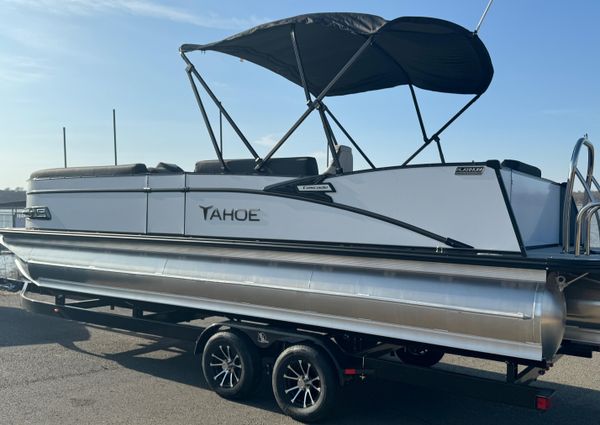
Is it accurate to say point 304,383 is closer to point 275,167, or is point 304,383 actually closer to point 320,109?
point 275,167

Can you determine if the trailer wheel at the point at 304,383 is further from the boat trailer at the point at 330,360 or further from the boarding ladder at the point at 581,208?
the boarding ladder at the point at 581,208

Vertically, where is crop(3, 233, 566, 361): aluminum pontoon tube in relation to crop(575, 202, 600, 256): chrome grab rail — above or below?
below

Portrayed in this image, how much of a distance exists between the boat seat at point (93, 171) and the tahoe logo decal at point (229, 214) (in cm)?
117

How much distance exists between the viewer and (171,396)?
593 centimetres

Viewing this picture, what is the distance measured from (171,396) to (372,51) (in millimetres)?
4217

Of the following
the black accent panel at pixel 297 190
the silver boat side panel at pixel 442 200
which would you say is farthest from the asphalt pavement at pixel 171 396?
the black accent panel at pixel 297 190

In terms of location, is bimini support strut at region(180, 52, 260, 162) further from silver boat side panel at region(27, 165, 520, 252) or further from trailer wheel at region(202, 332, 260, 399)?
trailer wheel at region(202, 332, 260, 399)

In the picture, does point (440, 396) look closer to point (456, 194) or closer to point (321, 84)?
point (456, 194)

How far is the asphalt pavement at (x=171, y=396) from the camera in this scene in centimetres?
538

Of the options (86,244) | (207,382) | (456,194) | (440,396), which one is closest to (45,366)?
(86,244)

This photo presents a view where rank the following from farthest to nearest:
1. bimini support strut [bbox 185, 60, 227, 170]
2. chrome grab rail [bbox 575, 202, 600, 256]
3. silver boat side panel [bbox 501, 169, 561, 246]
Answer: bimini support strut [bbox 185, 60, 227, 170], silver boat side panel [bbox 501, 169, 561, 246], chrome grab rail [bbox 575, 202, 600, 256]

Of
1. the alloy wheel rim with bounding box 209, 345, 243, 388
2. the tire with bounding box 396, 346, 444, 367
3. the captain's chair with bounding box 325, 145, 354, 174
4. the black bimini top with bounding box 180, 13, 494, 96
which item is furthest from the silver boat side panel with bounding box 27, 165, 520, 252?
the tire with bounding box 396, 346, 444, 367

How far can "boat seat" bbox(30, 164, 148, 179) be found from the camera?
6.93 metres

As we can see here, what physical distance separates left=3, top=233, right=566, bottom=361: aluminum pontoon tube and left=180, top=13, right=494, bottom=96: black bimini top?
2.05m
